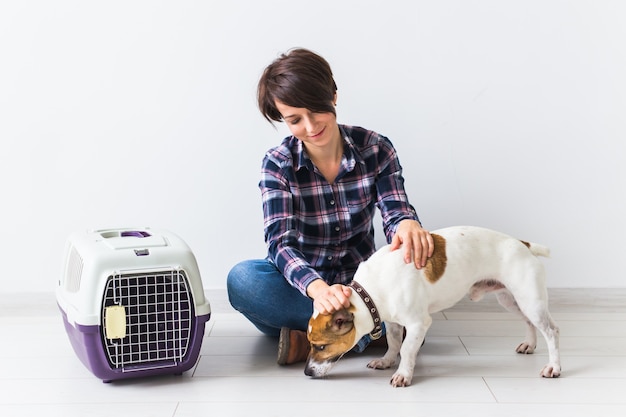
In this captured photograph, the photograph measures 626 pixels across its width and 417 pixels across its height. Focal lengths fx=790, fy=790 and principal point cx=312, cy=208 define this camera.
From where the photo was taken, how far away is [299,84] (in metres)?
2.03

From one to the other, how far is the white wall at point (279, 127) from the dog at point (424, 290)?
2.02ft

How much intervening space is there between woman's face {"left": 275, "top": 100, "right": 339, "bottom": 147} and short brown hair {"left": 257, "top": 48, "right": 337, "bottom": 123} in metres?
0.02

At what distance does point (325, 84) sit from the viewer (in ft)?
6.84

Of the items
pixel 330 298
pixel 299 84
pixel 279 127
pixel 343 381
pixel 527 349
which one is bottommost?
pixel 527 349

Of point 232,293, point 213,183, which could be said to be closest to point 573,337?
point 232,293

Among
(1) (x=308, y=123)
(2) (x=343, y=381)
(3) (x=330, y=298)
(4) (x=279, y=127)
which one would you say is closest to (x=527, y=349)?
(2) (x=343, y=381)

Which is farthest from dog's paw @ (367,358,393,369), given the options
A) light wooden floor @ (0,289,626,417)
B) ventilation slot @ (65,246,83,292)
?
ventilation slot @ (65,246,83,292)

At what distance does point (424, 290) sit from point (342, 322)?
23 cm

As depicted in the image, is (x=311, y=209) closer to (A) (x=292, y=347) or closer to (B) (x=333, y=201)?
(B) (x=333, y=201)

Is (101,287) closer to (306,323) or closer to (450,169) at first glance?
(306,323)

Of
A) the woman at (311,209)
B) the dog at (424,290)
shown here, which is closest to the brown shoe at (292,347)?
the woman at (311,209)

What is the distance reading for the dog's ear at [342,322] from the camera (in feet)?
6.39

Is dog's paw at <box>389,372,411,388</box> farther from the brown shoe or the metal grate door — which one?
the metal grate door

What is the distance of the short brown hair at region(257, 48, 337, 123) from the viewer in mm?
2037
